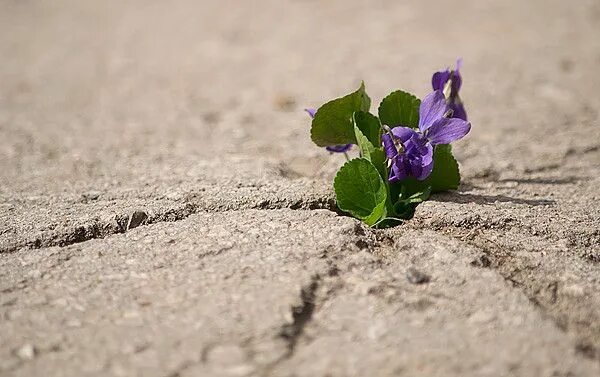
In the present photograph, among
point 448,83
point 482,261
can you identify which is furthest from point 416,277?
point 448,83

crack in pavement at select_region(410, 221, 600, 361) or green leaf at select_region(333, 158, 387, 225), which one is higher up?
green leaf at select_region(333, 158, 387, 225)

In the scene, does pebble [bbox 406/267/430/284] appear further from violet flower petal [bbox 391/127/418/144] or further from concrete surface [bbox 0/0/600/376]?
violet flower petal [bbox 391/127/418/144]

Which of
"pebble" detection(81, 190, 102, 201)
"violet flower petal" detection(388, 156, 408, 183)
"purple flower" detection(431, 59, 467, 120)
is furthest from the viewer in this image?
"pebble" detection(81, 190, 102, 201)

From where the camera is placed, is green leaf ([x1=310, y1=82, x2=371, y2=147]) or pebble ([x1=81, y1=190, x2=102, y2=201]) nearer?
green leaf ([x1=310, y1=82, x2=371, y2=147])

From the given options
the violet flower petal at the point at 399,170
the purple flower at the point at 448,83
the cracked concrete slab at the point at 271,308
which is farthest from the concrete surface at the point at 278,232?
the purple flower at the point at 448,83

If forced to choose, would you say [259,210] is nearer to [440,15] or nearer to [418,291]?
[418,291]

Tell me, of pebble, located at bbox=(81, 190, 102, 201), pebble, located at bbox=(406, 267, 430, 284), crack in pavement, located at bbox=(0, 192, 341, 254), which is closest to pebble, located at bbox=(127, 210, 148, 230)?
crack in pavement, located at bbox=(0, 192, 341, 254)

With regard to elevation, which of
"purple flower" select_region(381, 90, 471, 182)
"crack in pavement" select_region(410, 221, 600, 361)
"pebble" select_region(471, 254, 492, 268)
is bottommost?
"crack in pavement" select_region(410, 221, 600, 361)

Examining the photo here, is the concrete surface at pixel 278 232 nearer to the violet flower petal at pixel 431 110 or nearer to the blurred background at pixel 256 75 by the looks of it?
the blurred background at pixel 256 75
